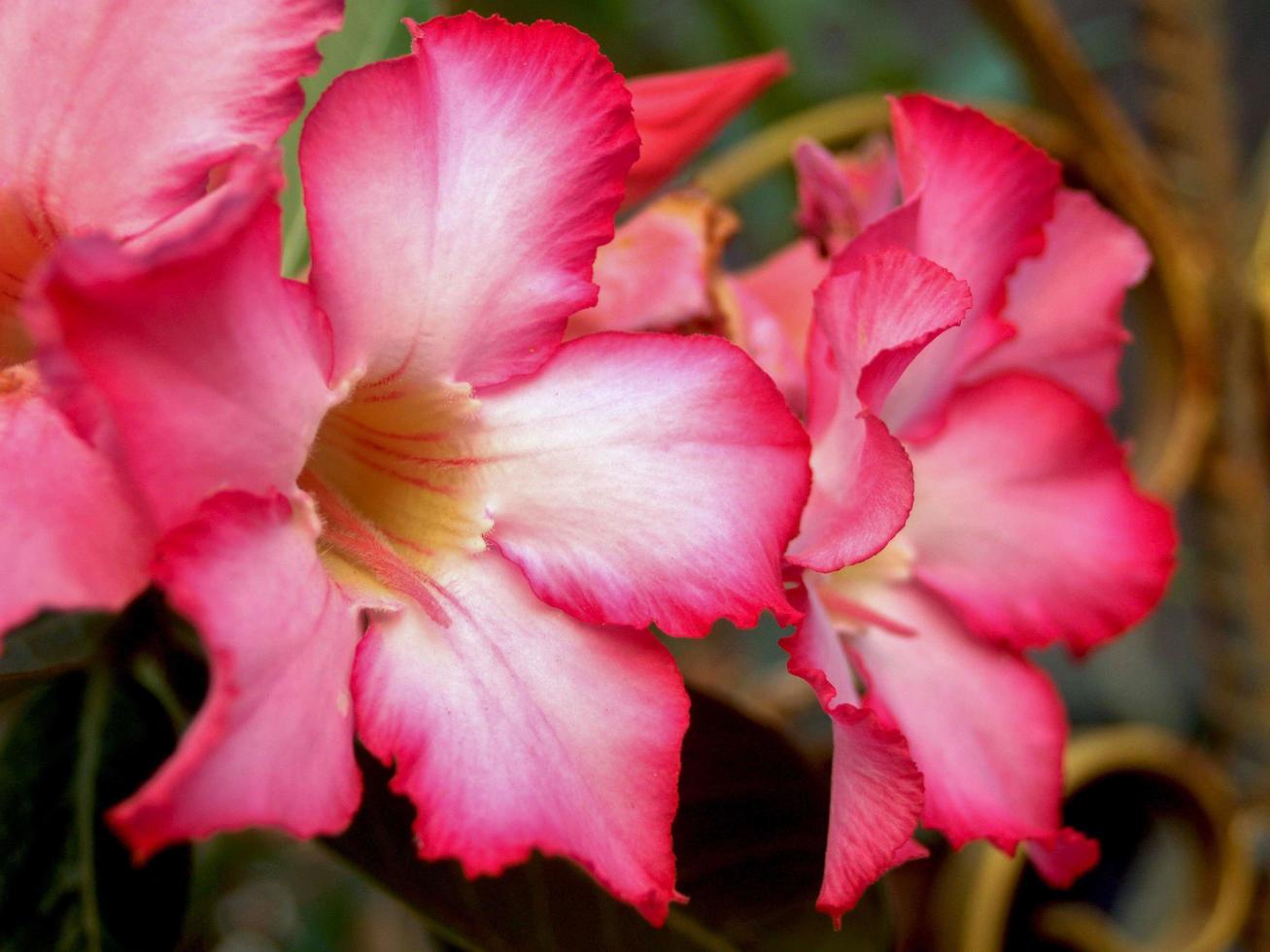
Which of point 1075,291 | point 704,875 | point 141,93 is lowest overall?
point 704,875

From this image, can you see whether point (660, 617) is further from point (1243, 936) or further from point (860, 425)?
point (1243, 936)

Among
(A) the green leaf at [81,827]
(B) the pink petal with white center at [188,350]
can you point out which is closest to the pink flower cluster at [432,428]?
(B) the pink petal with white center at [188,350]

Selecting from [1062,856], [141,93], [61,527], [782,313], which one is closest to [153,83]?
[141,93]

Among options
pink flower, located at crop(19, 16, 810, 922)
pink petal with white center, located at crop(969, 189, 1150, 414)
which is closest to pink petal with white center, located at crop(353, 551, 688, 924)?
pink flower, located at crop(19, 16, 810, 922)

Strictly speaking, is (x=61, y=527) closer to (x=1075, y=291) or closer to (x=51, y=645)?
(x=51, y=645)

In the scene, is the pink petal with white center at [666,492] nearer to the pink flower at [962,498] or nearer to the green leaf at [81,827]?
the pink flower at [962,498]

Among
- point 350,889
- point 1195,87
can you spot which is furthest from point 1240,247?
point 350,889
